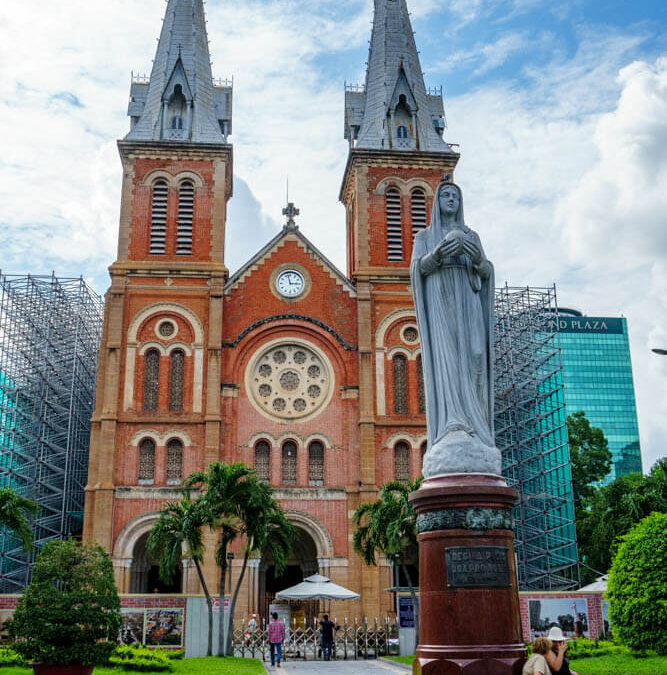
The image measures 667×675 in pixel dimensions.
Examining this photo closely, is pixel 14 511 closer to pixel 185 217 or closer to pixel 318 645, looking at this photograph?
pixel 318 645

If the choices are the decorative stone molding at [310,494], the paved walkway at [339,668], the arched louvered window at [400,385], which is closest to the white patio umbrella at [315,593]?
the paved walkway at [339,668]

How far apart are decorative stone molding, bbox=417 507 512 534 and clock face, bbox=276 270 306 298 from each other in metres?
29.2

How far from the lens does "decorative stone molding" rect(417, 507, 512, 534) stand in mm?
10117

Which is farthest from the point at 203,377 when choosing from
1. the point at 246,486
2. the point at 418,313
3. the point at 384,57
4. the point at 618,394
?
the point at 618,394

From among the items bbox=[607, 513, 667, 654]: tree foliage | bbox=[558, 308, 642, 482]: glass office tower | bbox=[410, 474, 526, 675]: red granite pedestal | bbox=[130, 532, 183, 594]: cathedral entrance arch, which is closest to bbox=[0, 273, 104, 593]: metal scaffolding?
bbox=[130, 532, 183, 594]: cathedral entrance arch

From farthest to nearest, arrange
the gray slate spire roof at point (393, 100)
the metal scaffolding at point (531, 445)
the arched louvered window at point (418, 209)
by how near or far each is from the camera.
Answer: the metal scaffolding at point (531, 445)
the gray slate spire roof at point (393, 100)
the arched louvered window at point (418, 209)

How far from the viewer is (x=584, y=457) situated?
51.5 metres

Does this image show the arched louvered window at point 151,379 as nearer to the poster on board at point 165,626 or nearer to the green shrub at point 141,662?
the poster on board at point 165,626

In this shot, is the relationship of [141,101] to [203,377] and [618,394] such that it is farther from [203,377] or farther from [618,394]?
[618,394]

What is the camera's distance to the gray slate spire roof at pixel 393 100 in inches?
1682

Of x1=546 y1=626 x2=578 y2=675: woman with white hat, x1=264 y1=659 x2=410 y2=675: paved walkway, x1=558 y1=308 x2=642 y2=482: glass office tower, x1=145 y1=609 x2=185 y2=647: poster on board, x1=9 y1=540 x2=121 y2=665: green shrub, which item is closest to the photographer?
x1=546 y1=626 x2=578 y2=675: woman with white hat

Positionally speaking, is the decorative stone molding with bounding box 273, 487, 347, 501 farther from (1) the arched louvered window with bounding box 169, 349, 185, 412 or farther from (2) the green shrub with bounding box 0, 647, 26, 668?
(2) the green shrub with bounding box 0, 647, 26, 668

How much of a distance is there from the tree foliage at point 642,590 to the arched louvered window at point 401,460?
20970 mm

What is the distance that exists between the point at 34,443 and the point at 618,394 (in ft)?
257
